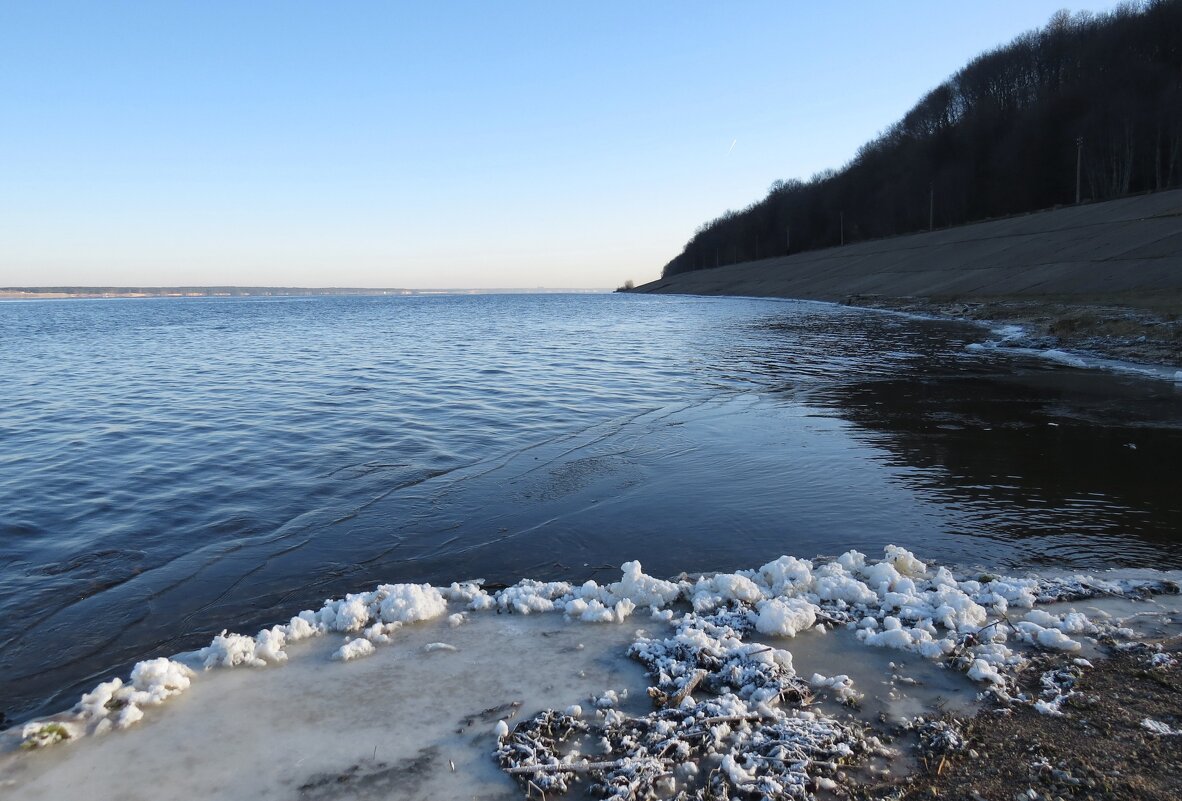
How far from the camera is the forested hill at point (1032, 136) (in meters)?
67.4

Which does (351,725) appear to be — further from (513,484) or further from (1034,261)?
(1034,261)

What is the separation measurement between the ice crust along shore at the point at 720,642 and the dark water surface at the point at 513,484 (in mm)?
770

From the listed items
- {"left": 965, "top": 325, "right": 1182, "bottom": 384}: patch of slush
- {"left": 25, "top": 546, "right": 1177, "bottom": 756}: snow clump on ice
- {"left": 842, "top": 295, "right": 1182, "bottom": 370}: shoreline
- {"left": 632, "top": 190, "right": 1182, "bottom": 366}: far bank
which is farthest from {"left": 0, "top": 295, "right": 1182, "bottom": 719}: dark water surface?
{"left": 632, "top": 190, "right": 1182, "bottom": 366}: far bank

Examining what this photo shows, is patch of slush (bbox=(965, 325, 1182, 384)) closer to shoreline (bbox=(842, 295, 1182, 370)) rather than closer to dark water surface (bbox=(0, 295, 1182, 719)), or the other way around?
shoreline (bbox=(842, 295, 1182, 370))

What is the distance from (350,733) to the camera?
13.6ft

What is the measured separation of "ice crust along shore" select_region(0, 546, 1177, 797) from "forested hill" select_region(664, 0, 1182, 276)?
76.5 m

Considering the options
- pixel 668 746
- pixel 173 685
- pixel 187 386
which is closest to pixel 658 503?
pixel 668 746

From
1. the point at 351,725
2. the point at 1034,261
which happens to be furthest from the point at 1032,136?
the point at 351,725

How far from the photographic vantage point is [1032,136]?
80.2 m

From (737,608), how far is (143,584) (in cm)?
592

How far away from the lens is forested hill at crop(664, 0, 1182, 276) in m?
67.4

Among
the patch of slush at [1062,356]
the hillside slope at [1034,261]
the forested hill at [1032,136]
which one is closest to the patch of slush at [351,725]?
the patch of slush at [1062,356]

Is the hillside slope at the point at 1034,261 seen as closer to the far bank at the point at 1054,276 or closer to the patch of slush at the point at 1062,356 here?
the far bank at the point at 1054,276

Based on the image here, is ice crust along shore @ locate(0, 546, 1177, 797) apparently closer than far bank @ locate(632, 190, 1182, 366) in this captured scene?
Yes
